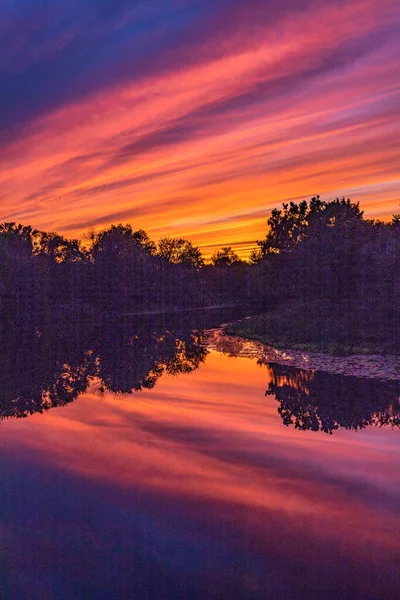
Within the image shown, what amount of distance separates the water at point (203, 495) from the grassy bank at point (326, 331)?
12645mm

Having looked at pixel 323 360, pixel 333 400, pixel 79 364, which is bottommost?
pixel 333 400

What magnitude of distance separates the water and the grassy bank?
12.6 meters

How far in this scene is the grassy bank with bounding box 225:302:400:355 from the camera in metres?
34.3

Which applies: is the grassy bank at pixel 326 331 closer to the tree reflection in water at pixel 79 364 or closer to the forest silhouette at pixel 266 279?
the forest silhouette at pixel 266 279

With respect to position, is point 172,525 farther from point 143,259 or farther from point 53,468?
point 143,259

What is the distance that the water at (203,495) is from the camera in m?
7.53

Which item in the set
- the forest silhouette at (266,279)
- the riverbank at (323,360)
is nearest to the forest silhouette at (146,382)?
the riverbank at (323,360)

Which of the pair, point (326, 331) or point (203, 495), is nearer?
point (203, 495)

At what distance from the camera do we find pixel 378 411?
17531mm

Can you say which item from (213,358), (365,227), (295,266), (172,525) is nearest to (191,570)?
(172,525)

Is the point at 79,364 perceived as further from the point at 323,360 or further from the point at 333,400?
the point at 333,400

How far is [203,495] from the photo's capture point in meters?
10.5

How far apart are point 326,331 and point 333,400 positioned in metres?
21.7

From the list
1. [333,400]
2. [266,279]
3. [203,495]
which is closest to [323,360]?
[333,400]
